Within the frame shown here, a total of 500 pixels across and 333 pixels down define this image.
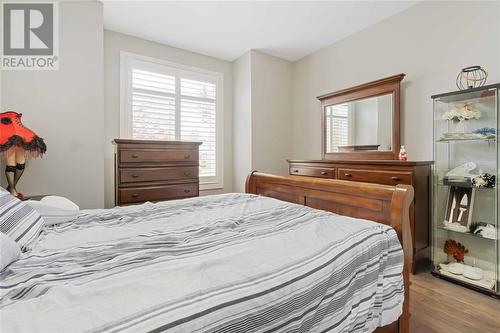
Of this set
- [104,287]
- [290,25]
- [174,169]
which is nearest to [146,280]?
[104,287]

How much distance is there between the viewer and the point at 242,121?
3.92m

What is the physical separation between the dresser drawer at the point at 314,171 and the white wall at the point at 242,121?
73cm

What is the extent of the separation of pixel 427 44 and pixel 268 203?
2457mm

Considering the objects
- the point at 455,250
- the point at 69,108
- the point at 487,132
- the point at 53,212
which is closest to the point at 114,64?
the point at 69,108

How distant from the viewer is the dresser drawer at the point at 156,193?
2.56 metres

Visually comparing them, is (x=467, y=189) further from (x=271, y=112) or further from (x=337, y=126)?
(x=271, y=112)

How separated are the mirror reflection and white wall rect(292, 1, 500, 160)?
183mm

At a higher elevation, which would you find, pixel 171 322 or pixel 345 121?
pixel 345 121

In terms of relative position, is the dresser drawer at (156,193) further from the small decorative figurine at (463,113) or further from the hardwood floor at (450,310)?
the small decorative figurine at (463,113)

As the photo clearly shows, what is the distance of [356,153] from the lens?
10.3 feet

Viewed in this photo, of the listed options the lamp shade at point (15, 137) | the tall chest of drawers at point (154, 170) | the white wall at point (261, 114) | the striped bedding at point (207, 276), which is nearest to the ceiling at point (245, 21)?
the white wall at point (261, 114)

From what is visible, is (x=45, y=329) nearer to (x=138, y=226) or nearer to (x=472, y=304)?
(x=138, y=226)

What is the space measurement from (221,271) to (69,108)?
254cm

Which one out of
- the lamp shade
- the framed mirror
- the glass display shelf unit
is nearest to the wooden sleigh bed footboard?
the glass display shelf unit
